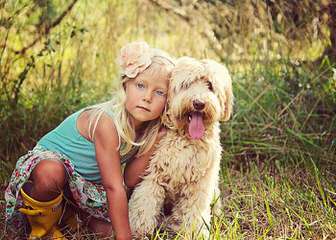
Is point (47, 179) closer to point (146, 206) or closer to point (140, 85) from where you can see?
point (146, 206)

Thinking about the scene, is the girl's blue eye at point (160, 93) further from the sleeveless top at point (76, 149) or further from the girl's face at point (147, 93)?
the sleeveless top at point (76, 149)

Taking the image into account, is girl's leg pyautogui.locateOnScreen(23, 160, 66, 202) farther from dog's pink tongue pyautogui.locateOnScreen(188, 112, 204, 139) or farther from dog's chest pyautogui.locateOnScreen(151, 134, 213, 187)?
dog's pink tongue pyautogui.locateOnScreen(188, 112, 204, 139)

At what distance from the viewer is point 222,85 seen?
129 inches

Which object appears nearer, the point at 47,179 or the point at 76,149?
the point at 47,179

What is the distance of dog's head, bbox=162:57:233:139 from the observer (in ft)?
10.4

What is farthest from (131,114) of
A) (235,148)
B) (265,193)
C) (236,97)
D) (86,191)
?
(236,97)

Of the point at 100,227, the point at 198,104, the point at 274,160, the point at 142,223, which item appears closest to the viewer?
the point at 198,104

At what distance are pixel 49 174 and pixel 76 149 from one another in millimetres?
216

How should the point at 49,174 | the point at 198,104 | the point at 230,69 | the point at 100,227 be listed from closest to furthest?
the point at 198,104 → the point at 49,174 → the point at 100,227 → the point at 230,69

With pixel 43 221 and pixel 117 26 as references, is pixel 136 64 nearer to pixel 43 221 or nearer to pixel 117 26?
pixel 43 221

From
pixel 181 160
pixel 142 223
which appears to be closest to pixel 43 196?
pixel 142 223

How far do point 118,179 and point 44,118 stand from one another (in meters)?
1.62

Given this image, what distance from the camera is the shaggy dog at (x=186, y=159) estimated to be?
10.6ft

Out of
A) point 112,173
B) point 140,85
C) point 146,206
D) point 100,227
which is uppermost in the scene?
point 140,85
